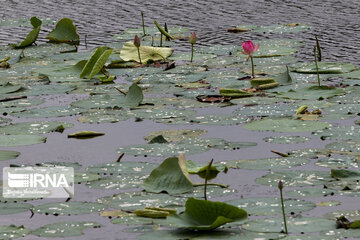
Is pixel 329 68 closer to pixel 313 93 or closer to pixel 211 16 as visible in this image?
pixel 313 93

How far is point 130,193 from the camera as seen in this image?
3508mm

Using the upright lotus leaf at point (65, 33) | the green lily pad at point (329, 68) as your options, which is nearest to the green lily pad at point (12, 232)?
the green lily pad at point (329, 68)

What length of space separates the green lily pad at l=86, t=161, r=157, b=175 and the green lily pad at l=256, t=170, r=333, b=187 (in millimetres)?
533

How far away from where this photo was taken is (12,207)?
3379 millimetres

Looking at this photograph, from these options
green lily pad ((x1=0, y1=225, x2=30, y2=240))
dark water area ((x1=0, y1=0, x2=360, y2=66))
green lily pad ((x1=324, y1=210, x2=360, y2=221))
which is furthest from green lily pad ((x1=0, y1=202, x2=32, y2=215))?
dark water area ((x1=0, y1=0, x2=360, y2=66))

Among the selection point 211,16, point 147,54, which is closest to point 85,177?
point 147,54

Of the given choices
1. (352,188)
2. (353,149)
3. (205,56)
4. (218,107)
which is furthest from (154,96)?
(352,188)

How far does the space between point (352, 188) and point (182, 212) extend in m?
0.74

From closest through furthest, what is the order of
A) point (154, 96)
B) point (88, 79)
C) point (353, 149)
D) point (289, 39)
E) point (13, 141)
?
point (353, 149)
point (13, 141)
point (154, 96)
point (88, 79)
point (289, 39)

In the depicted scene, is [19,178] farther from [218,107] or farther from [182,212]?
[218,107]

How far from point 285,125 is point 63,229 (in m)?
1.79

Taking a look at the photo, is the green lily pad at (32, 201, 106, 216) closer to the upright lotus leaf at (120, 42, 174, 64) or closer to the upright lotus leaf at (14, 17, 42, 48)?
the upright lotus leaf at (120, 42, 174, 64)

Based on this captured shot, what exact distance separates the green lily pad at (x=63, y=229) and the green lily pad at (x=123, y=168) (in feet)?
2.20

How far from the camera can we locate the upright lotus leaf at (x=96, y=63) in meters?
5.83
